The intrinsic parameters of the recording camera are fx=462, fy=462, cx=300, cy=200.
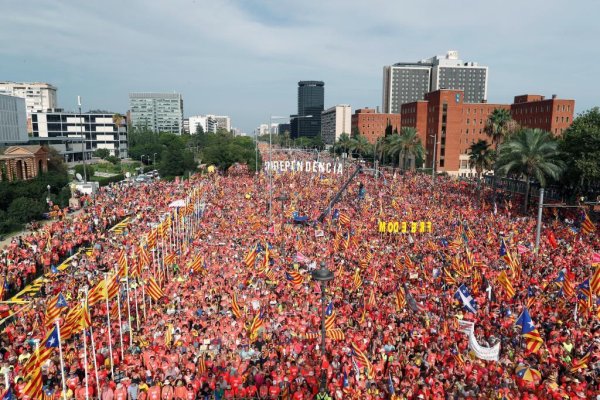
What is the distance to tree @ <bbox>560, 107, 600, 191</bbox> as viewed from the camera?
37469 millimetres

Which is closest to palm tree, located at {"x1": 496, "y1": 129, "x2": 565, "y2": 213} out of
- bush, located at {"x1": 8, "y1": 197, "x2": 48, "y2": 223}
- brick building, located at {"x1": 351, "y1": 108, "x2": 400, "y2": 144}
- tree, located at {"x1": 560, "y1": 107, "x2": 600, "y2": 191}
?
tree, located at {"x1": 560, "y1": 107, "x2": 600, "y2": 191}

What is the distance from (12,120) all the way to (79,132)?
120ft

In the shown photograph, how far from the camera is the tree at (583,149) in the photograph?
37.5m

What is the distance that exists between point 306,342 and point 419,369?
154 inches

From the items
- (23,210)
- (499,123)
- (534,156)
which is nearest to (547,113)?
(499,123)

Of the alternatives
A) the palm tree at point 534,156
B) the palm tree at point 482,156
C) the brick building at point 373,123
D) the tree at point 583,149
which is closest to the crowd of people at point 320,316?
the palm tree at point 534,156

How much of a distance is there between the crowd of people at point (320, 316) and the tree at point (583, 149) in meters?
7.46

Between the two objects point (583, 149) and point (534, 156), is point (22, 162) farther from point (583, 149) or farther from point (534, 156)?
point (583, 149)

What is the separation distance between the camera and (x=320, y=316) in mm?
17625

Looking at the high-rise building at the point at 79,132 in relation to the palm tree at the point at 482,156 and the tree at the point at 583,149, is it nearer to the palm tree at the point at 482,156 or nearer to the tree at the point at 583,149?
the palm tree at the point at 482,156

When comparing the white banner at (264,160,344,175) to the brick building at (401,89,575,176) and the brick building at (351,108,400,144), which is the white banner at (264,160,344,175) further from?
the brick building at (351,108,400,144)

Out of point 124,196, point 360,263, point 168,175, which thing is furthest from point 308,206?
point 168,175

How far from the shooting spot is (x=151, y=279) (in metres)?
18.2

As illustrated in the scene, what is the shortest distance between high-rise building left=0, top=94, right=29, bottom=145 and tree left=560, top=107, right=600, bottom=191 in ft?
285
